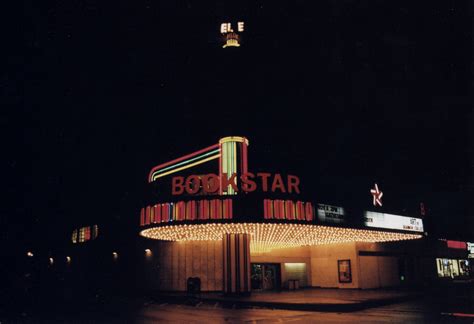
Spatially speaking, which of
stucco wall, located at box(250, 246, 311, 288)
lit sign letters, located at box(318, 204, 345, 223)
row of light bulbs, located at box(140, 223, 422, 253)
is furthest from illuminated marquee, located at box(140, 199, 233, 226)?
stucco wall, located at box(250, 246, 311, 288)

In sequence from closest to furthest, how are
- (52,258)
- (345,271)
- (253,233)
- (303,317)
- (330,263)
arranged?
(303,317), (253,233), (345,271), (330,263), (52,258)

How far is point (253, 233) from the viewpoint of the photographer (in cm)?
2627

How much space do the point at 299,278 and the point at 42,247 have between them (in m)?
46.8

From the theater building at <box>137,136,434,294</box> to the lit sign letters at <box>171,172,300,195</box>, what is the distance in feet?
0.19

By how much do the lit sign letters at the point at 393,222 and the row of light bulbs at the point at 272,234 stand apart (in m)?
0.62

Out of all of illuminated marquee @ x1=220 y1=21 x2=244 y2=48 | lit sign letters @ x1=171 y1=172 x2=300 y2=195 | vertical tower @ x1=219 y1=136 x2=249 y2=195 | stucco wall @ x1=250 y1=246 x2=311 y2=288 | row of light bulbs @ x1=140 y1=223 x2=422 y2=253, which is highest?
illuminated marquee @ x1=220 y1=21 x2=244 y2=48

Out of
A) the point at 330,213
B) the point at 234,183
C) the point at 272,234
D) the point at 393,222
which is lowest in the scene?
the point at 272,234

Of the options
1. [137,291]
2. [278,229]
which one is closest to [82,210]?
[137,291]

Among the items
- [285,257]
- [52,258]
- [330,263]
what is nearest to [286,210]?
[285,257]

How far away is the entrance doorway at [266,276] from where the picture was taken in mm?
30778

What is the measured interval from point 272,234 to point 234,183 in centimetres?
661

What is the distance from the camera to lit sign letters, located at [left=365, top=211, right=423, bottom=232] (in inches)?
1093

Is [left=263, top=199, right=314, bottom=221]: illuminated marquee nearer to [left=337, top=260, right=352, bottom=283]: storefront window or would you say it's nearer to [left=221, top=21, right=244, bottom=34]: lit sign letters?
[left=337, top=260, right=352, bottom=283]: storefront window

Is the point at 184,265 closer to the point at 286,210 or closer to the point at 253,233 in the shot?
the point at 253,233
